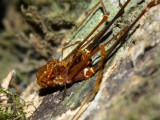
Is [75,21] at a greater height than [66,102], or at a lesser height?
greater

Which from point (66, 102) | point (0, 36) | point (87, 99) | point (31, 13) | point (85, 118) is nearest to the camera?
point (85, 118)

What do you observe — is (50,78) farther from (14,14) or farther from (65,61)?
(14,14)

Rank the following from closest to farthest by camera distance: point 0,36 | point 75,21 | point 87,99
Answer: point 87,99 < point 75,21 < point 0,36

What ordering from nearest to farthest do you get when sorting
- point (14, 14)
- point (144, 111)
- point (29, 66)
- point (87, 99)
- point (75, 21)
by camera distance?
point (144, 111) < point (87, 99) < point (75, 21) < point (29, 66) < point (14, 14)

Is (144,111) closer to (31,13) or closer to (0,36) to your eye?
(31,13)

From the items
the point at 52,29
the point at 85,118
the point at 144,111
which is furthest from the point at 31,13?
the point at 144,111

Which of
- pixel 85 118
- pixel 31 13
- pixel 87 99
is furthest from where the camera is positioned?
pixel 31 13

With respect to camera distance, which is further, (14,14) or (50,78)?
(14,14)

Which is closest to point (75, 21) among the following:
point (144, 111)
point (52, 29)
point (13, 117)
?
point (52, 29)

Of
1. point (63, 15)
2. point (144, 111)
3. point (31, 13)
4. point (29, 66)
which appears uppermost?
point (31, 13)
